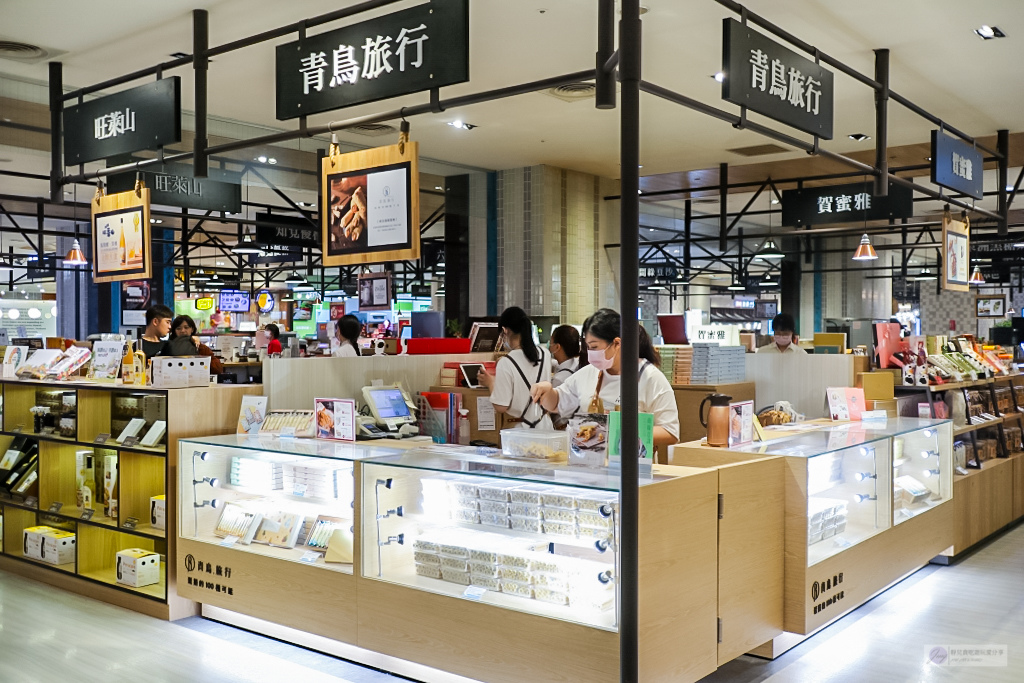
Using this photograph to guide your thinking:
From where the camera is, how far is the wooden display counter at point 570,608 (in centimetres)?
355

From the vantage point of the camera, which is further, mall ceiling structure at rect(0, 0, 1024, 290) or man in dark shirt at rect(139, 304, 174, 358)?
man in dark shirt at rect(139, 304, 174, 358)

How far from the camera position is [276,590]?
4773 mm

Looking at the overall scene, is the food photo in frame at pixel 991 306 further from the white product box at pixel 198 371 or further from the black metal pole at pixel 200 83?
the black metal pole at pixel 200 83

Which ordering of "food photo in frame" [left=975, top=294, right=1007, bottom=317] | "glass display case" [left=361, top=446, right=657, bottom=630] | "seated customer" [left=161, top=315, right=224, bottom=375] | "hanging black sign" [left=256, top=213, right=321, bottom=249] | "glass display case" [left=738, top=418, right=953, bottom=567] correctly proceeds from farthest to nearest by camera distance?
"food photo in frame" [left=975, top=294, right=1007, bottom=317] < "hanging black sign" [left=256, top=213, right=321, bottom=249] < "seated customer" [left=161, top=315, right=224, bottom=375] < "glass display case" [left=738, top=418, right=953, bottom=567] < "glass display case" [left=361, top=446, right=657, bottom=630]

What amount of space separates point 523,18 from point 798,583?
381cm

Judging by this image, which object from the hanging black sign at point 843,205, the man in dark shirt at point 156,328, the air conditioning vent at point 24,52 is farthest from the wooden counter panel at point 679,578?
the hanging black sign at point 843,205

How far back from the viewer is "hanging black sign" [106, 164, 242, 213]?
27.7 feet

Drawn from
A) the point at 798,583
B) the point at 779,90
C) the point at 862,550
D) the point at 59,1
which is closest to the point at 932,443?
the point at 862,550

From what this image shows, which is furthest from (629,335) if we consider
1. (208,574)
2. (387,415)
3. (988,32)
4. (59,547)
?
(59,547)

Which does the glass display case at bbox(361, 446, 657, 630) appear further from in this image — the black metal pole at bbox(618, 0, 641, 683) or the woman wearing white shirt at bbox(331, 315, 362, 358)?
the woman wearing white shirt at bbox(331, 315, 362, 358)

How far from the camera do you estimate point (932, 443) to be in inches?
245

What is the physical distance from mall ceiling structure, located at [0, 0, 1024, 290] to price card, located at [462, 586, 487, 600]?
3.50 m

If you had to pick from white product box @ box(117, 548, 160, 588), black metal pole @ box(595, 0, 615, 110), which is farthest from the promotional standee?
black metal pole @ box(595, 0, 615, 110)

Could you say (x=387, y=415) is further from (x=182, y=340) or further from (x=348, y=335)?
(x=182, y=340)
